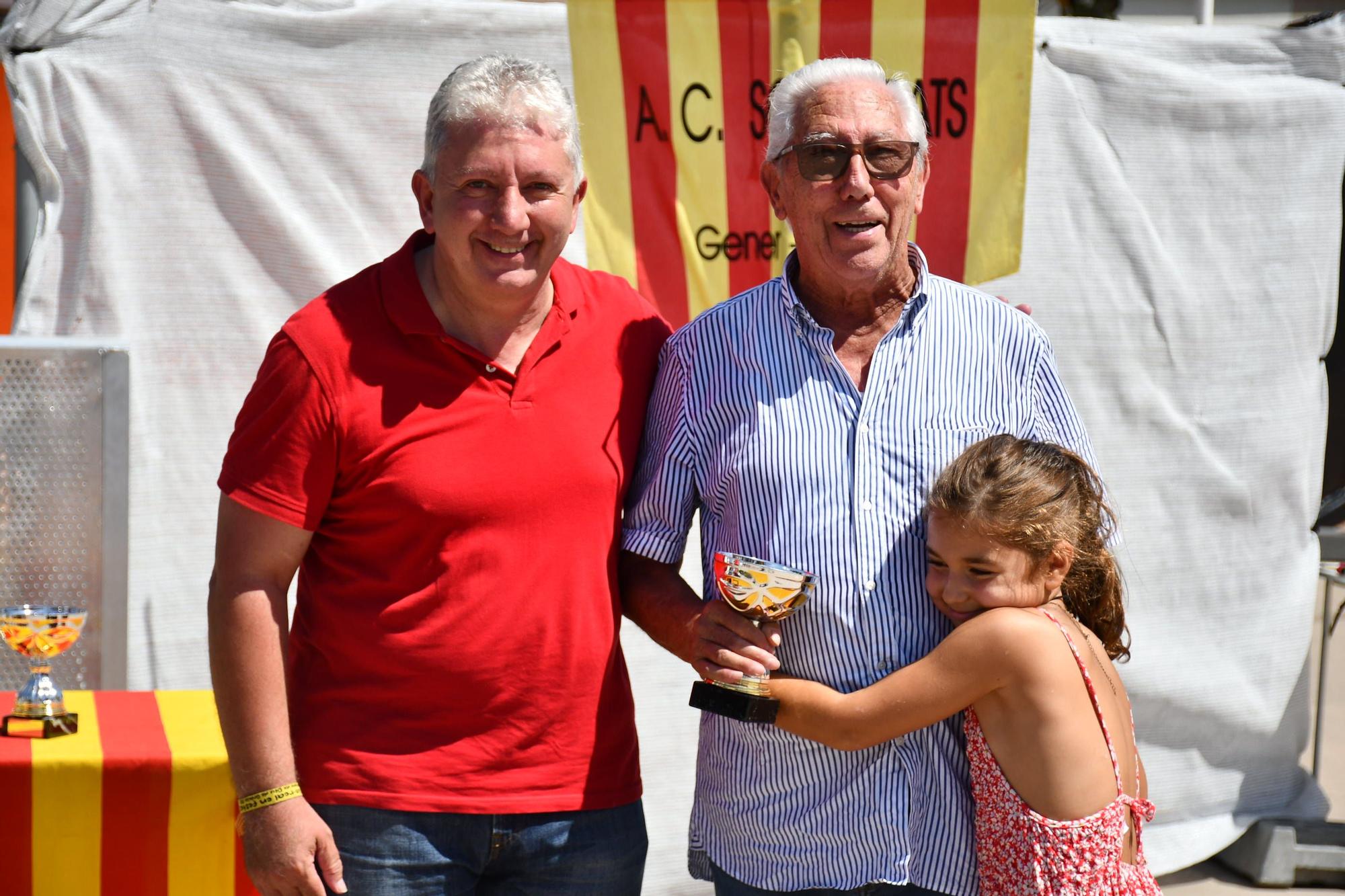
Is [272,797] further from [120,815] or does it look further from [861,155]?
[861,155]

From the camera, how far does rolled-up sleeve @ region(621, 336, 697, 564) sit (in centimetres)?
216

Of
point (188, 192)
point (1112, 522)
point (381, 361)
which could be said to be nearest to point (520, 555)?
point (381, 361)

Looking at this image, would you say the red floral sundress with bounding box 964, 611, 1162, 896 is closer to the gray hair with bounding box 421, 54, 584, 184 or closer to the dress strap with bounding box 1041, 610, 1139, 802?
the dress strap with bounding box 1041, 610, 1139, 802

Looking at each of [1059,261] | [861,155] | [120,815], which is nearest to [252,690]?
[120,815]

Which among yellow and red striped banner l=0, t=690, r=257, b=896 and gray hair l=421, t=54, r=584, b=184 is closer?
gray hair l=421, t=54, r=584, b=184

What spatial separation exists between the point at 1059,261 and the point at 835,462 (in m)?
2.75

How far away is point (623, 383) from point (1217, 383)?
3169 mm

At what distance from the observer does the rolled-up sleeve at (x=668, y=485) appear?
216 cm

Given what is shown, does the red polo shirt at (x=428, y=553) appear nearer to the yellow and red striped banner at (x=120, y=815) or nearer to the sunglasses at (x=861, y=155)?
the sunglasses at (x=861, y=155)

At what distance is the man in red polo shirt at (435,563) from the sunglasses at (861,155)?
14.7 inches

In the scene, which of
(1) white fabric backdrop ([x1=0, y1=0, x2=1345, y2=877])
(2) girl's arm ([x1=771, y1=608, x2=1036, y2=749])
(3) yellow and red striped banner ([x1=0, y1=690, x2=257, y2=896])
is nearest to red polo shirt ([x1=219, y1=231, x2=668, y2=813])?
(2) girl's arm ([x1=771, y1=608, x2=1036, y2=749])

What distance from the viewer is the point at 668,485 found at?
2.16m

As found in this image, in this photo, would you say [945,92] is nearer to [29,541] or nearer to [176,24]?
[176,24]

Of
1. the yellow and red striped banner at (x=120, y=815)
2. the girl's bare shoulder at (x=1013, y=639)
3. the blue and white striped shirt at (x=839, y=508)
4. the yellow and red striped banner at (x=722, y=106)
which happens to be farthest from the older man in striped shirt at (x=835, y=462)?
the yellow and red striped banner at (x=722, y=106)
